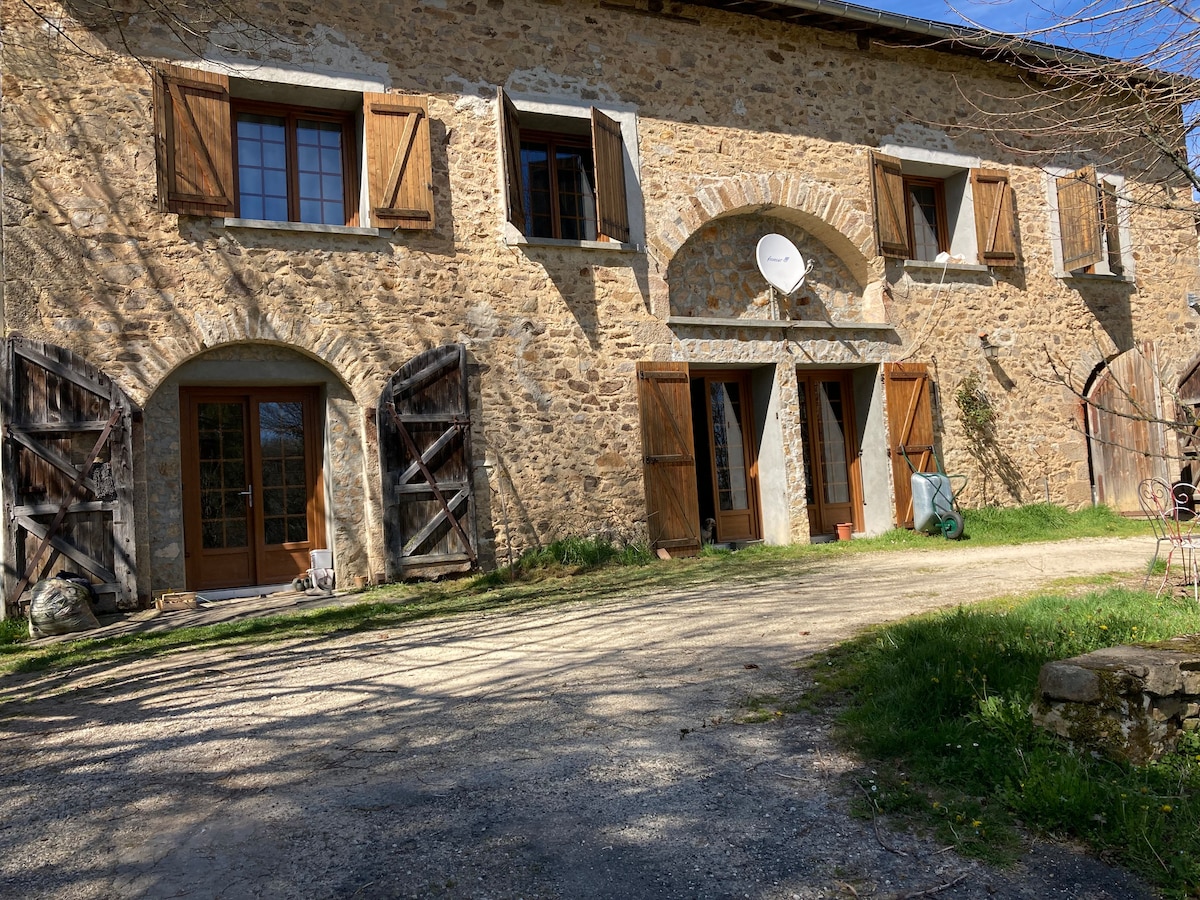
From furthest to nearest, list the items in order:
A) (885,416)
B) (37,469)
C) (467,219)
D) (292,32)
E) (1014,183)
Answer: (1014,183)
(885,416)
(467,219)
(292,32)
(37,469)

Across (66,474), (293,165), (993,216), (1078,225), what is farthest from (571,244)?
(1078,225)

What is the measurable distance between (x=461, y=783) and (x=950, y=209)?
10.2 meters

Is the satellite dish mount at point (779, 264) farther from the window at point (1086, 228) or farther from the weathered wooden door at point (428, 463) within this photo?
the window at point (1086, 228)

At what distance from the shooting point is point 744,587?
663cm

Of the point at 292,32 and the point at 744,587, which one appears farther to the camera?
the point at 292,32

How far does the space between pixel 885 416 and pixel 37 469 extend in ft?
26.6

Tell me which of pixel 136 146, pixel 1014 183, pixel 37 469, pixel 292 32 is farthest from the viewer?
pixel 1014 183

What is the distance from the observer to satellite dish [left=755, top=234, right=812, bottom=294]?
939 cm

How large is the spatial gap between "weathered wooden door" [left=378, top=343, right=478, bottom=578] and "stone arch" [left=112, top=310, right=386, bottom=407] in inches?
11.5

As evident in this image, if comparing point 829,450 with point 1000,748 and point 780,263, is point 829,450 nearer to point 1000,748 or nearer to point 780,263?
point 780,263

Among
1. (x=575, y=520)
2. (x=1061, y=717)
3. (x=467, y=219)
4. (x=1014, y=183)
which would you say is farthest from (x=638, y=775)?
(x=1014, y=183)

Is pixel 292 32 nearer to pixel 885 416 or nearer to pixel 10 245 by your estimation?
pixel 10 245

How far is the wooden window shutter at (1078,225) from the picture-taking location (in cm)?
1072

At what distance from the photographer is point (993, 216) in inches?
420
